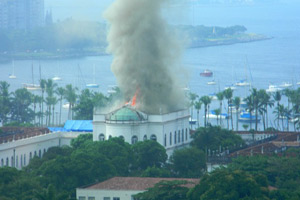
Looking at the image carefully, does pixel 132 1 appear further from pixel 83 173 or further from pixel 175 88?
pixel 83 173

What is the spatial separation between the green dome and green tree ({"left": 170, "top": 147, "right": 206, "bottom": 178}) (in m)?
7.09

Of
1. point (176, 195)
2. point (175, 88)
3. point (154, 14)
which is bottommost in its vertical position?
point (176, 195)

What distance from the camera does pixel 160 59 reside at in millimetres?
104562

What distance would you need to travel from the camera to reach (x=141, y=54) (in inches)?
4040

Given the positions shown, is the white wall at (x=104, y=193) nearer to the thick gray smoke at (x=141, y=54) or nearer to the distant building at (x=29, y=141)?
the distant building at (x=29, y=141)

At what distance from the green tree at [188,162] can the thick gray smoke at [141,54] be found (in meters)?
9.71

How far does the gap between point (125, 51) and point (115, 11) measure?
12.5 feet

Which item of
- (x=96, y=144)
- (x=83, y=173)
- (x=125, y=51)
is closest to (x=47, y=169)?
(x=83, y=173)

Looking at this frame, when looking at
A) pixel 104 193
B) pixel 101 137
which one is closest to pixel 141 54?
pixel 101 137

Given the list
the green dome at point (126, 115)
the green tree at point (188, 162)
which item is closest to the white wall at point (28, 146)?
the green dome at point (126, 115)

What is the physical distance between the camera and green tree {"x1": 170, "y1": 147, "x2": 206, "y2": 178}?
295 feet

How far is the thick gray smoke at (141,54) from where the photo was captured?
102562 millimetres

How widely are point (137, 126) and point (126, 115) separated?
1294 mm

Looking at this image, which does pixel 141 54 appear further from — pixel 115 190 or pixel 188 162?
pixel 115 190
